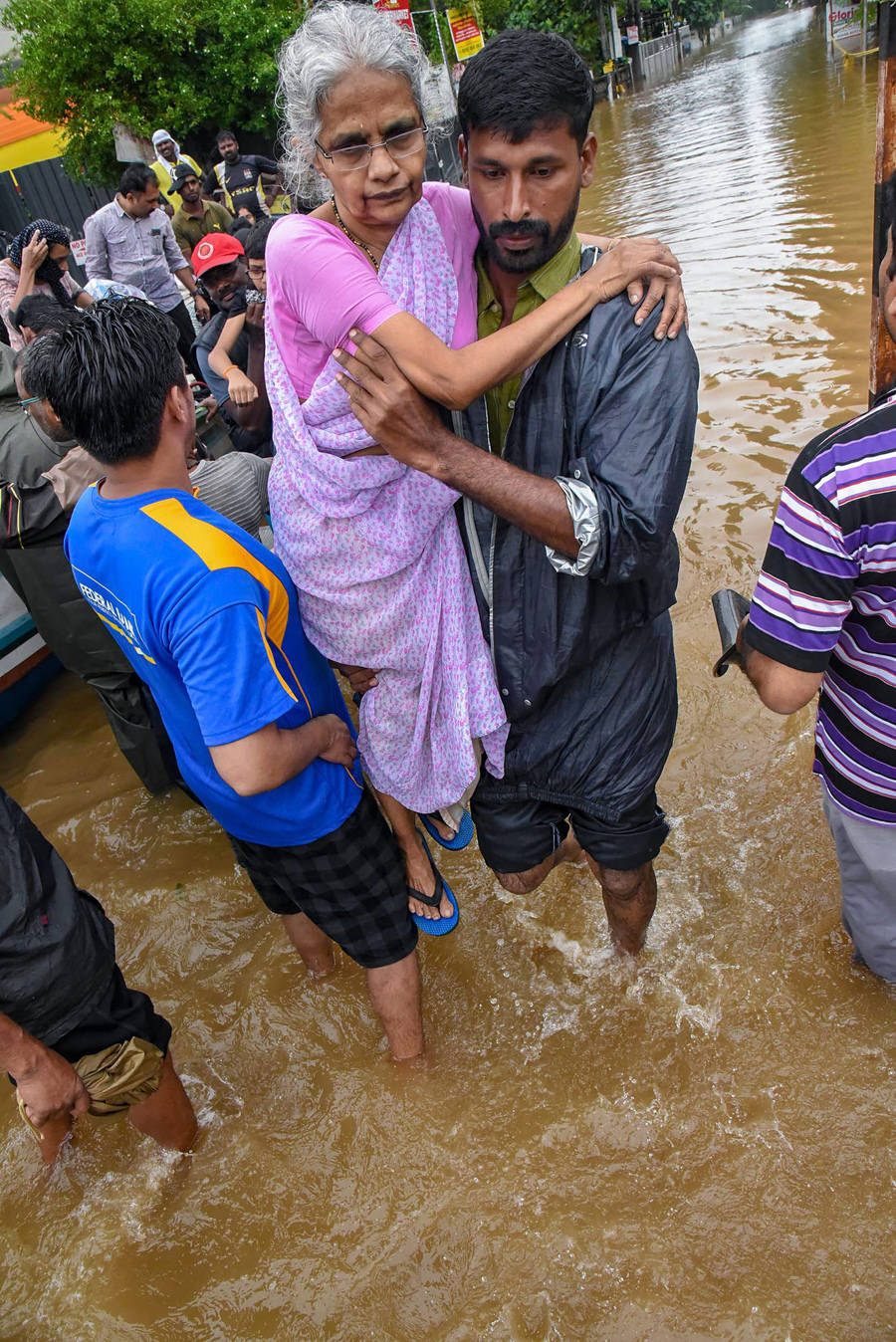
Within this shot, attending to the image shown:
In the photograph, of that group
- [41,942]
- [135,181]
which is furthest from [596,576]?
[135,181]

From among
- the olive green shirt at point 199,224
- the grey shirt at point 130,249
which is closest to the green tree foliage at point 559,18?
the olive green shirt at point 199,224

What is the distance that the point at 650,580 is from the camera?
1.84 meters

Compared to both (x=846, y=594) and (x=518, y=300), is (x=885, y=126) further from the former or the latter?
(x=846, y=594)

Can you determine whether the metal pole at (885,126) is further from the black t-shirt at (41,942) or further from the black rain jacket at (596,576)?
the black t-shirt at (41,942)

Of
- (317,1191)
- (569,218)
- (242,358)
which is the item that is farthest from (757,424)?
(317,1191)

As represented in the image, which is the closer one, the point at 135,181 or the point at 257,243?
the point at 257,243

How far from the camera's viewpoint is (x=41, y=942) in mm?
1812

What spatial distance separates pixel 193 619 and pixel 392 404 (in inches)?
22.0

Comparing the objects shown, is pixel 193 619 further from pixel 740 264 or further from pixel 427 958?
pixel 740 264

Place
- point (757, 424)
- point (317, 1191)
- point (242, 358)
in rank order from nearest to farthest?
point (317, 1191) → point (242, 358) → point (757, 424)

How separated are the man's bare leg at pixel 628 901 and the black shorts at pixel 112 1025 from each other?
121cm

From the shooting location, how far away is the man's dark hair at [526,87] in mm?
1581

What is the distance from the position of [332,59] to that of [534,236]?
0.50 m

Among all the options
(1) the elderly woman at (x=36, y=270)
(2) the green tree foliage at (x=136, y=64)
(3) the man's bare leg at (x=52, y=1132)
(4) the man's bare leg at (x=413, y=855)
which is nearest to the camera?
(3) the man's bare leg at (x=52, y=1132)
